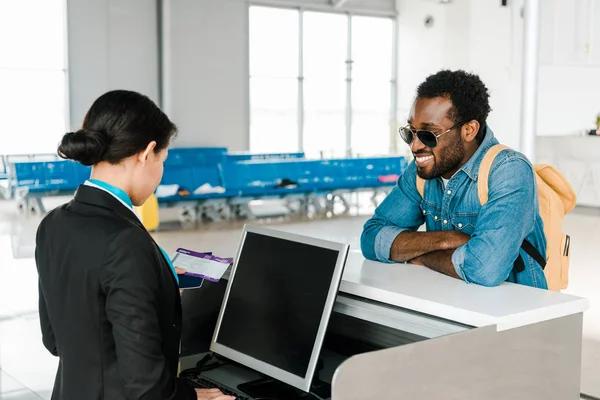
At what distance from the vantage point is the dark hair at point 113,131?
1.62 meters

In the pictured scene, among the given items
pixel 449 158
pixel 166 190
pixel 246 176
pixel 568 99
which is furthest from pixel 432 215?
pixel 568 99

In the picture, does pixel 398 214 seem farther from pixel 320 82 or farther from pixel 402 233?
pixel 320 82

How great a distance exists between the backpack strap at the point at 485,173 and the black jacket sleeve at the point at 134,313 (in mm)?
1181

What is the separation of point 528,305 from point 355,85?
16990 mm

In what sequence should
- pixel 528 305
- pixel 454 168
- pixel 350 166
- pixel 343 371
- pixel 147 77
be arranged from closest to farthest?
pixel 343 371, pixel 528 305, pixel 454 168, pixel 350 166, pixel 147 77

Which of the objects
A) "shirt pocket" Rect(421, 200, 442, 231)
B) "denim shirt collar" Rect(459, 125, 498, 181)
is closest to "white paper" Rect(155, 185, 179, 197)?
"shirt pocket" Rect(421, 200, 442, 231)

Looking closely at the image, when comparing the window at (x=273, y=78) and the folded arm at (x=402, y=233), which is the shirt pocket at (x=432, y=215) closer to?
the folded arm at (x=402, y=233)

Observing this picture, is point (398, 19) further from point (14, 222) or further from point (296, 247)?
point (296, 247)

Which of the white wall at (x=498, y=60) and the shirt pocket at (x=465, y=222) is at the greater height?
the white wall at (x=498, y=60)

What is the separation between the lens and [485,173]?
235 centimetres

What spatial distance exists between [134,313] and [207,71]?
14.8m

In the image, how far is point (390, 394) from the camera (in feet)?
5.29

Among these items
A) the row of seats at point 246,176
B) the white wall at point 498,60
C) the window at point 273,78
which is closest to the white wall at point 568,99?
the white wall at point 498,60

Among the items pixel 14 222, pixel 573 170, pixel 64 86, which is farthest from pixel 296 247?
pixel 64 86
